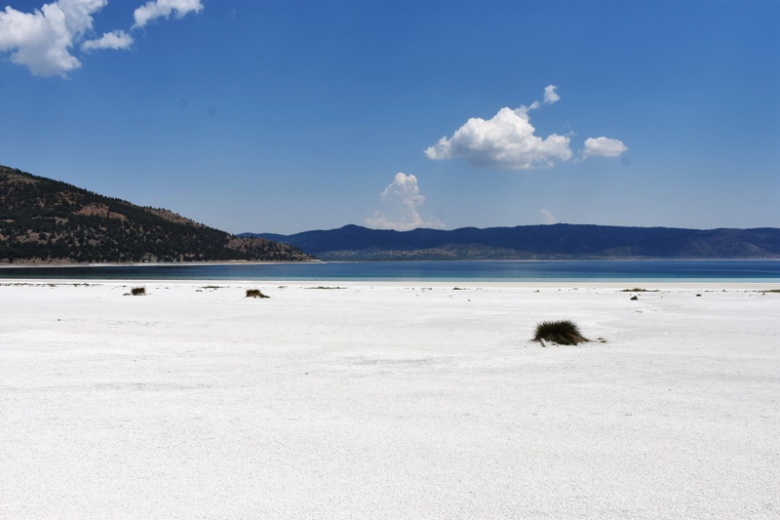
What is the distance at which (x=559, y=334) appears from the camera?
44.0 feet

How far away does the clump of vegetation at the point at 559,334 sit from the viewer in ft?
43.3

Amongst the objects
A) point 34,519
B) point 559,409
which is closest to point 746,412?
point 559,409

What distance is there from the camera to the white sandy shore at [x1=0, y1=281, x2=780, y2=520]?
4.50 metres

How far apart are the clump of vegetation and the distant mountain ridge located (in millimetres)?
133165

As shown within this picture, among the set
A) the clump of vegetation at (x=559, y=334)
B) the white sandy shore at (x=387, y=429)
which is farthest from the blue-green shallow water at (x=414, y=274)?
the white sandy shore at (x=387, y=429)

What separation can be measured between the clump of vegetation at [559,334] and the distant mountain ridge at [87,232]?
13317 centimetres

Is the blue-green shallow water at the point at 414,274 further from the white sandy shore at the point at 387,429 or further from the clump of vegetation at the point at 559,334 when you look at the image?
the white sandy shore at the point at 387,429

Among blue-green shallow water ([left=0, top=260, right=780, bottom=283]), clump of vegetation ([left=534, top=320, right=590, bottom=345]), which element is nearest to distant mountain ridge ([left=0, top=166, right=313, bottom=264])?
blue-green shallow water ([left=0, top=260, right=780, bottom=283])

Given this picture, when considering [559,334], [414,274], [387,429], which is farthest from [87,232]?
[387,429]

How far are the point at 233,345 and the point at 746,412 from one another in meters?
9.83

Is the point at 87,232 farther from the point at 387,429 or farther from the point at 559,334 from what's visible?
the point at 387,429

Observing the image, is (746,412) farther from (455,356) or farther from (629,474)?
(455,356)

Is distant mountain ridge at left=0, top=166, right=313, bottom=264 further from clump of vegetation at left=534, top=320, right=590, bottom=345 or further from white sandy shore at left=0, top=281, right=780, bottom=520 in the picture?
clump of vegetation at left=534, top=320, right=590, bottom=345

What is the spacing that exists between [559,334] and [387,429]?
26.4 feet
